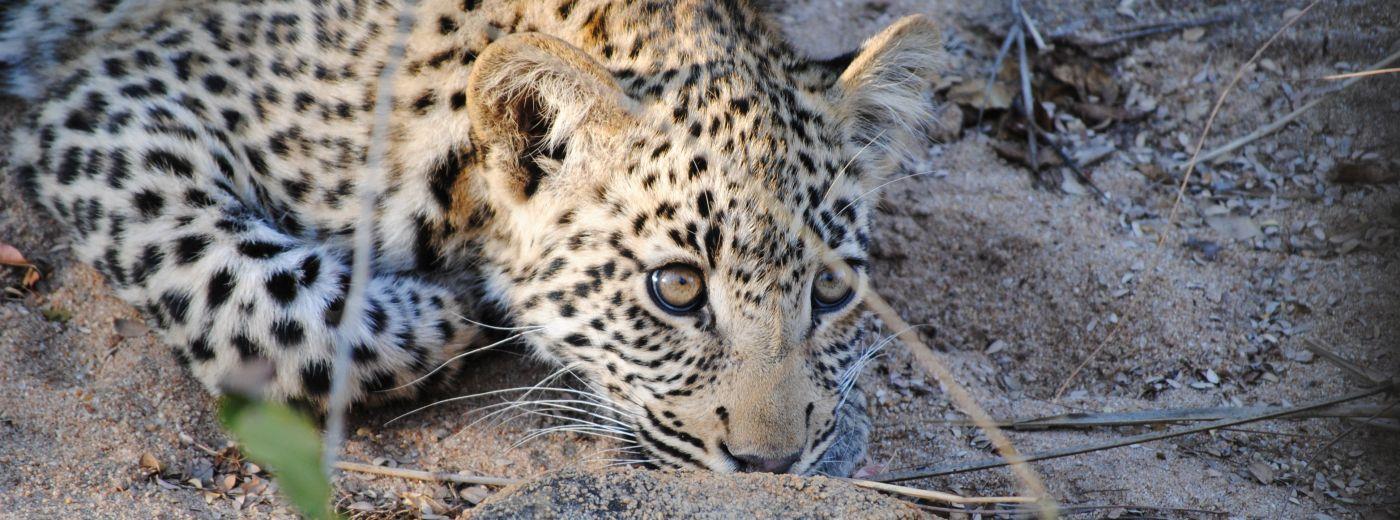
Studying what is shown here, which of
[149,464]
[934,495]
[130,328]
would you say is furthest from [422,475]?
[934,495]

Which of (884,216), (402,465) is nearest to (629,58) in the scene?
(402,465)

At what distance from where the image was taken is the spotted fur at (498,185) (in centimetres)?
392

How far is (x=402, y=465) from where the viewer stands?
4.47 m

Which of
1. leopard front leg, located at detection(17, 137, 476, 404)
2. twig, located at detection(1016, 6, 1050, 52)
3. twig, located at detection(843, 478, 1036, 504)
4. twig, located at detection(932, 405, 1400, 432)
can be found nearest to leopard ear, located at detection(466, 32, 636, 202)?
leopard front leg, located at detection(17, 137, 476, 404)

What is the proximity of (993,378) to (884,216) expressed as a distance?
1186 mm

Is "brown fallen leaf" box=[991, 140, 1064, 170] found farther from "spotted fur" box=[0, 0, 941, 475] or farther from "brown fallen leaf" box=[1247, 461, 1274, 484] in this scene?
"brown fallen leaf" box=[1247, 461, 1274, 484]

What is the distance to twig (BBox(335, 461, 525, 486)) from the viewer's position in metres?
4.28

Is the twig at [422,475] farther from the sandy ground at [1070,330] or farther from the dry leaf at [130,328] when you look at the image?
the dry leaf at [130,328]

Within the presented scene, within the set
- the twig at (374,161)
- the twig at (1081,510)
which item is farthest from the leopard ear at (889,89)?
the twig at (374,161)

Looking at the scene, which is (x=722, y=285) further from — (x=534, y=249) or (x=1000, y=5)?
(x=1000, y=5)

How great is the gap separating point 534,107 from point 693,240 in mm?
763

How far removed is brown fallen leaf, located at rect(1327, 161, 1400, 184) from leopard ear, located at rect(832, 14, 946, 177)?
9.42 feet

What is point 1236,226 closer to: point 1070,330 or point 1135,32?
point 1070,330

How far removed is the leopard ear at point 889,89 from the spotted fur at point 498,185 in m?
0.01
